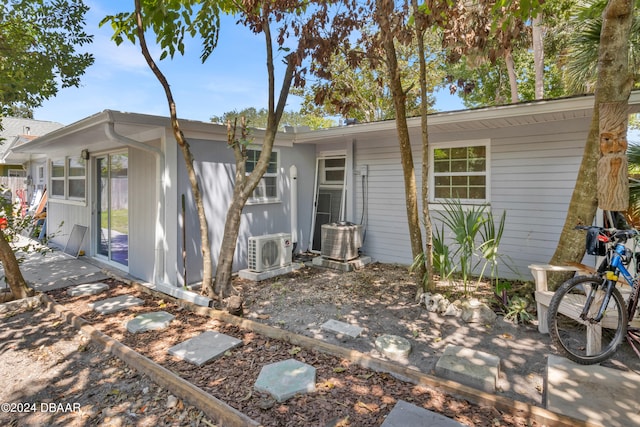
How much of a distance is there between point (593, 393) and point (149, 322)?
158 inches

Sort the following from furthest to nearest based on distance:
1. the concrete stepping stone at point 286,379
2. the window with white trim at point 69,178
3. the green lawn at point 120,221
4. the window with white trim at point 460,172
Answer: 1. the window with white trim at point 69,178
2. the green lawn at point 120,221
3. the window with white trim at point 460,172
4. the concrete stepping stone at point 286,379

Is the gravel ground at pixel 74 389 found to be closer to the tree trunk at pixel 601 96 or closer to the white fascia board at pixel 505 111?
the tree trunk at pixel 601 96

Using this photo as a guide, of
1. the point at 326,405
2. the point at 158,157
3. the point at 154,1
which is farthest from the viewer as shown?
the point at 158,157

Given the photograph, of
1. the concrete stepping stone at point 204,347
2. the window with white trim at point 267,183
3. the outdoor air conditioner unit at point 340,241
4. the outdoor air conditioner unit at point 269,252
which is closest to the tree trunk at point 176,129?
the concrete stepping stone at point 204,347

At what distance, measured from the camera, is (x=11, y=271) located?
4270 millimetres

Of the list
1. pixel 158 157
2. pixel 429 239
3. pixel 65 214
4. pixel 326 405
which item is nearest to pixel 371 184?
pixel 429 239

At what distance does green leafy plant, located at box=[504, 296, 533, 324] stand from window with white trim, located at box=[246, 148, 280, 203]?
172 inches

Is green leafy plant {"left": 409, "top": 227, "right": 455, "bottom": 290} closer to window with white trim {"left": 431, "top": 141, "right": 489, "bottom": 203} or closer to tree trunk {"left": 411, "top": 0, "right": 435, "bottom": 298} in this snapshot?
tree trunk {"left": 411, "top": 0, "right": 435, "bottom": 298}

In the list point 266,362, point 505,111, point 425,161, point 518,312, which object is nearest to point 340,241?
point 425,161

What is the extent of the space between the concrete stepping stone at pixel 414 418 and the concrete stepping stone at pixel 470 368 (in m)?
0.52

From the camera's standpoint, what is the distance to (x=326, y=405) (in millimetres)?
2301

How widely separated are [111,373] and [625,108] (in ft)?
15.7

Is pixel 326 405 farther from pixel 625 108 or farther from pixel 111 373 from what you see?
pixel 625 108

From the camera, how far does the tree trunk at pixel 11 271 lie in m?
4.23
